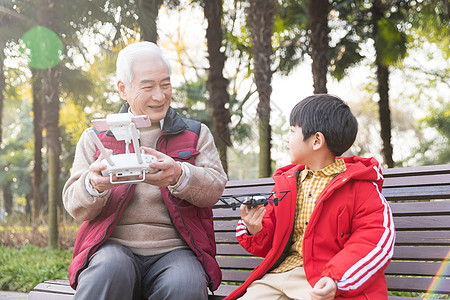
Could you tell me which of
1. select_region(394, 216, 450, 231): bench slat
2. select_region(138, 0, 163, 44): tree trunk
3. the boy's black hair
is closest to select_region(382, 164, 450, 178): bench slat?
select_region(394, 216, 450, 231): bench slat

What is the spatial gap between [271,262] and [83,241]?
2.76 ft

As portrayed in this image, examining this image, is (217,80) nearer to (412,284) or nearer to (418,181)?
(418,181)

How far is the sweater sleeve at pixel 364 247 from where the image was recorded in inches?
71.9

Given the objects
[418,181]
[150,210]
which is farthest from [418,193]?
[150,210]

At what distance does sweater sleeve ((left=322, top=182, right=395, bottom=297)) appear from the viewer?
5.99 ft

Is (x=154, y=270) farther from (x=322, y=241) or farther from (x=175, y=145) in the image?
(x=322, y=241)

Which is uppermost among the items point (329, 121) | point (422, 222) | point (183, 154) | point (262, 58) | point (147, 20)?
point (147, 20)

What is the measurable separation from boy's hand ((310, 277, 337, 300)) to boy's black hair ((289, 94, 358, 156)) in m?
0.59

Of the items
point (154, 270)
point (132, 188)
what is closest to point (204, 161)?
point (132, 188)

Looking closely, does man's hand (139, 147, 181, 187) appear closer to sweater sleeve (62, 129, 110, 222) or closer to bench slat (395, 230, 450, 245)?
sweater sleeve (62, 129, 110, 222)

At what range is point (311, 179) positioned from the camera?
2.25 metres

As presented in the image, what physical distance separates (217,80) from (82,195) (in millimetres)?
6322

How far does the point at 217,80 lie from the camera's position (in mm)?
8258

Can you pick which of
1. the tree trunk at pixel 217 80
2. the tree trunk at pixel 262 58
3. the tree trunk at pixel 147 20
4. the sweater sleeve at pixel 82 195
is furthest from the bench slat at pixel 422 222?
the tree trunk at pixel 147 20
